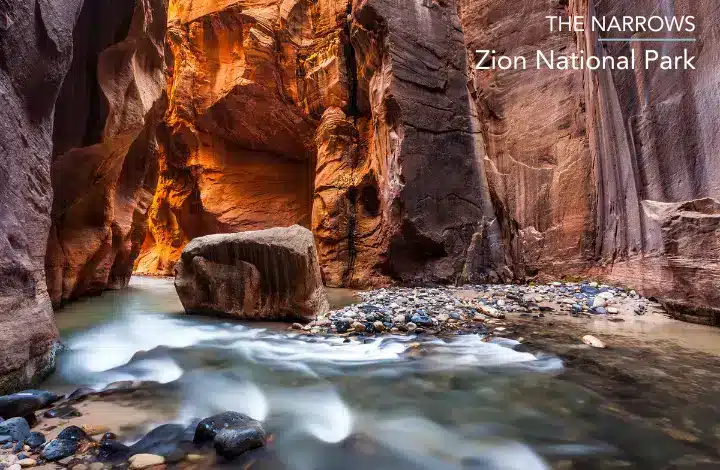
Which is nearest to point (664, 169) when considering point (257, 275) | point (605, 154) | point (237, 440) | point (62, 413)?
point (605, 154)

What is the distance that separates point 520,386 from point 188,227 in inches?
760

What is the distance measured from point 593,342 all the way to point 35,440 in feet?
13.4

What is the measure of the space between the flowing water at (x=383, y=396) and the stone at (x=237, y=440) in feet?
0.33

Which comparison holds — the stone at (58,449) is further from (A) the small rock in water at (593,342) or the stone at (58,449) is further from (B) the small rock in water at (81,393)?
(A) the small rock in water at (593,342)

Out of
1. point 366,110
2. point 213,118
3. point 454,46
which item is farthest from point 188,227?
point 454,46

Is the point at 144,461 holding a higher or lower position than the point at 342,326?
higher

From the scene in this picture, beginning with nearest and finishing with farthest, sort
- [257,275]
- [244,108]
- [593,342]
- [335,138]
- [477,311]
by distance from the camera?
[593,342]
[257,275]
[477,311]
[335,138]
[244,108]

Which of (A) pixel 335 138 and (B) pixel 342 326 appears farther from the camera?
(A) pixel 335 138

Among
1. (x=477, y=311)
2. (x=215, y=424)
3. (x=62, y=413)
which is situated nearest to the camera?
(x=215, y=424)

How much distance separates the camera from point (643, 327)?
13.5 feet

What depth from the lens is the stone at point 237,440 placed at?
1632mm

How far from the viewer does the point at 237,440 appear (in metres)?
1.68

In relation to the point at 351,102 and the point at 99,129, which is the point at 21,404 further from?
the point at 351,102

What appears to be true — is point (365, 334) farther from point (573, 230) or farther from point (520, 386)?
point (573, 230)
